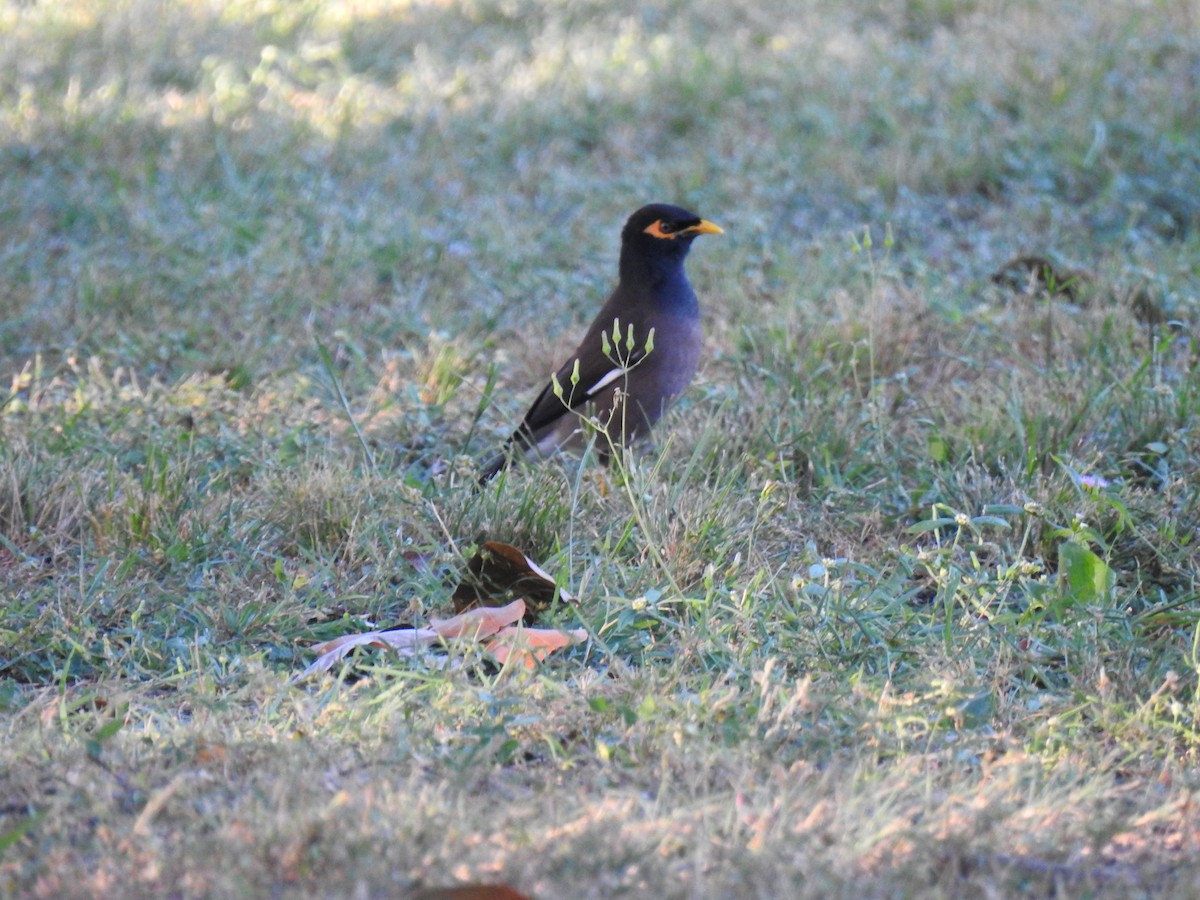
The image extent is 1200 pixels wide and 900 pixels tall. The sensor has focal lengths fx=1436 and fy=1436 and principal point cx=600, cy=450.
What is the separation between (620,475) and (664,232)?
1396 mm

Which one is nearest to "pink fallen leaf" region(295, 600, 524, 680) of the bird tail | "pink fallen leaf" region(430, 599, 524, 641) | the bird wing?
"pink fallen leaf" region(430, 599, 524, 641)

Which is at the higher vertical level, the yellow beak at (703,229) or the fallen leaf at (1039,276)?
the yellow beak at (703,229)

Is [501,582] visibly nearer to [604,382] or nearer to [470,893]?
[470,893]

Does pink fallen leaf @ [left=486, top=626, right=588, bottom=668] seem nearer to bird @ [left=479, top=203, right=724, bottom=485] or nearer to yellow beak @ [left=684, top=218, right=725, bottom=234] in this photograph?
bird @ [left=479, top=203, right=724, bottom=485]

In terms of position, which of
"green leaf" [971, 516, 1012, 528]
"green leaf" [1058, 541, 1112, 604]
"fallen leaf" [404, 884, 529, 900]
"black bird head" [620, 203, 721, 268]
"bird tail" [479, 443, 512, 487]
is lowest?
"bird tail" [479, 443, 512, 487]

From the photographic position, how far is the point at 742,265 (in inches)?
260

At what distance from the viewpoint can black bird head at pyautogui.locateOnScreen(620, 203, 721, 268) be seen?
532cm

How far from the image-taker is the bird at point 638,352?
16.3ft

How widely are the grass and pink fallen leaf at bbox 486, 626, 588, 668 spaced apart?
62mm

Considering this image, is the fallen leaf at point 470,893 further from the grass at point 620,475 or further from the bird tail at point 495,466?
the bird tail at point 495,466

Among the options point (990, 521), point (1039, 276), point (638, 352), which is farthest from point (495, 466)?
point (1039, 276)

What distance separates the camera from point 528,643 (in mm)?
3330

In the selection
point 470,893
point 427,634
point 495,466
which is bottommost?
point 495,466

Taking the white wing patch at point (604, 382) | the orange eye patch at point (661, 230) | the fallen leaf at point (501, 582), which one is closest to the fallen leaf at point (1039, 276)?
the orange eye patch at point (661, 230)
